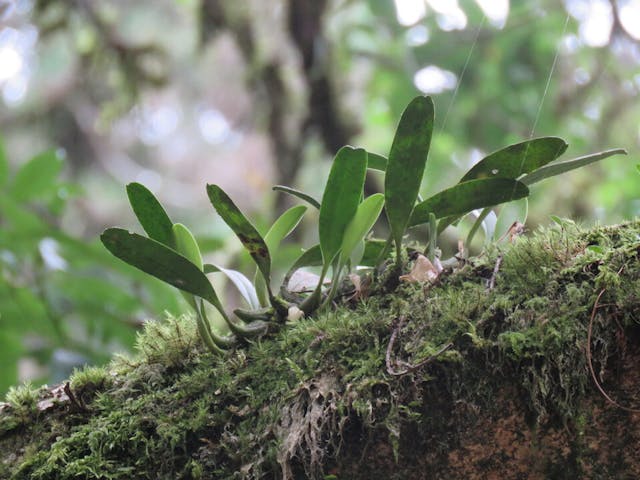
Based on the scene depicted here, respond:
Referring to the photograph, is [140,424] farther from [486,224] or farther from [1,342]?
[1,342]

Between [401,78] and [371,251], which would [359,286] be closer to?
[371,251]

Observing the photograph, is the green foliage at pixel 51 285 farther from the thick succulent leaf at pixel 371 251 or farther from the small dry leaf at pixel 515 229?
the small dry leaf at pixel 515 229

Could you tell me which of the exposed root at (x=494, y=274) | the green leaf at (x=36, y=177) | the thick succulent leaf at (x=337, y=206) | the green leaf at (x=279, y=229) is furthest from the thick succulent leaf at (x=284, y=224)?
the green leaf at (x=36, y=177)

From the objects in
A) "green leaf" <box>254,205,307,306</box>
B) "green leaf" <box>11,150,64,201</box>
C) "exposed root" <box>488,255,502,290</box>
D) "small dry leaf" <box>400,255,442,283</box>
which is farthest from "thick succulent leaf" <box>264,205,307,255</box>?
"green leaf" <box>11,150,64,201</box>

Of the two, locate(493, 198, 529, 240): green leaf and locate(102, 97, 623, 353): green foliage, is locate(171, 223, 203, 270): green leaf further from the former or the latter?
locate(493, 198, 529, 240): green leaf

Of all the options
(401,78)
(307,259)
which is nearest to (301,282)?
(307,259)
